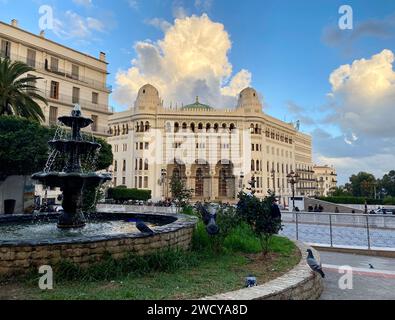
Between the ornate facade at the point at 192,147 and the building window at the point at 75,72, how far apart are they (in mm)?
18439

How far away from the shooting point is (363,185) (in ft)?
→ 232

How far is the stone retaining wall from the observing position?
413 centimetres

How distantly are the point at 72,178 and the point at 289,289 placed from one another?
667 cm

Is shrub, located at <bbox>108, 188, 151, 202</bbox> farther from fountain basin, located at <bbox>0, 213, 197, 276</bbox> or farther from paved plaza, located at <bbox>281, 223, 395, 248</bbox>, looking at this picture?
fountain basin, located at <bbox>0, 213, 197, 276</bbox>

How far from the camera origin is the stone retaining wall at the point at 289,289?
163 inches

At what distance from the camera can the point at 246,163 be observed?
2121 inches

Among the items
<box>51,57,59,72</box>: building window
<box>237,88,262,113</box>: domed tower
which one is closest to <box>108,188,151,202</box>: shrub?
<box>51,57,59,72</box>: building window

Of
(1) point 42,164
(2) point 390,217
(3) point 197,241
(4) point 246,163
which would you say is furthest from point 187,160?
(3) point 197,241

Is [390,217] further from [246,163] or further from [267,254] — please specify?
[246,163]

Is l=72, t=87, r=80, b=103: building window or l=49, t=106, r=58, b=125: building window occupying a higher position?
l=72, t=87, r=80, b=103: building window

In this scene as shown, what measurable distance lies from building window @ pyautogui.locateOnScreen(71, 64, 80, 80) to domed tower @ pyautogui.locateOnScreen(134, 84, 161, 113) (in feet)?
60.7

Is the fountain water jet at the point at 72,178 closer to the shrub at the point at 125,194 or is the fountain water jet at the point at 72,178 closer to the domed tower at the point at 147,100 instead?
the shrub at the point at 125,194

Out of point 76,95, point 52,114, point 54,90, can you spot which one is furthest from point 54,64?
point 52,114

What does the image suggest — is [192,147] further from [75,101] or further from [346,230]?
[346,230]
